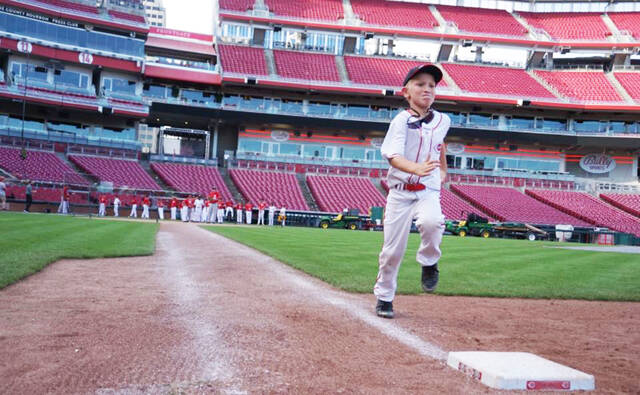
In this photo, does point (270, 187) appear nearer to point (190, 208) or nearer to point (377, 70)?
point (190, 208)

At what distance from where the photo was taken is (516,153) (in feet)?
167

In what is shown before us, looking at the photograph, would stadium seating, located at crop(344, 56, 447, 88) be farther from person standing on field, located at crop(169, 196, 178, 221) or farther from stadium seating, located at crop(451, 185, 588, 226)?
person standing on field, located at crop(169, 196, 178, 221)

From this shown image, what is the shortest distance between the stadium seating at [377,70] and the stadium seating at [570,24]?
14.9 metres

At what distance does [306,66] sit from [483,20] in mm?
21136

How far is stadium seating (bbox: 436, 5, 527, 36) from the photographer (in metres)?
53.5

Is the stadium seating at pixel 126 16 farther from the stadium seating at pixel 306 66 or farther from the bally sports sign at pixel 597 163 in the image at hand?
the bally sports sign at pixel 597 163

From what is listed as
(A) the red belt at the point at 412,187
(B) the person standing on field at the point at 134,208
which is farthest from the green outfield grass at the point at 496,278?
(B) the person standing on field at the point at 134,208

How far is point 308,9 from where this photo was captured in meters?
53.2

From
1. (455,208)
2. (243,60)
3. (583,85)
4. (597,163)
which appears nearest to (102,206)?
(243,60)

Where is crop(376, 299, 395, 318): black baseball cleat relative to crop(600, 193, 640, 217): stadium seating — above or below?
below

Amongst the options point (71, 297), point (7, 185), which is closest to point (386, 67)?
point (7, 185)

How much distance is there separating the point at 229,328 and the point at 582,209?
1727 inches

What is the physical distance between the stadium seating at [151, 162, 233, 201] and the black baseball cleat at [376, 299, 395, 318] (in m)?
34.2

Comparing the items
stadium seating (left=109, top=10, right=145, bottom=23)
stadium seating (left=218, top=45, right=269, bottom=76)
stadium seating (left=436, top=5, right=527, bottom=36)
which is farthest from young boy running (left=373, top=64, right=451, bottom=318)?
stadium seating (left=436, top=5, right=527, bottom=36)
